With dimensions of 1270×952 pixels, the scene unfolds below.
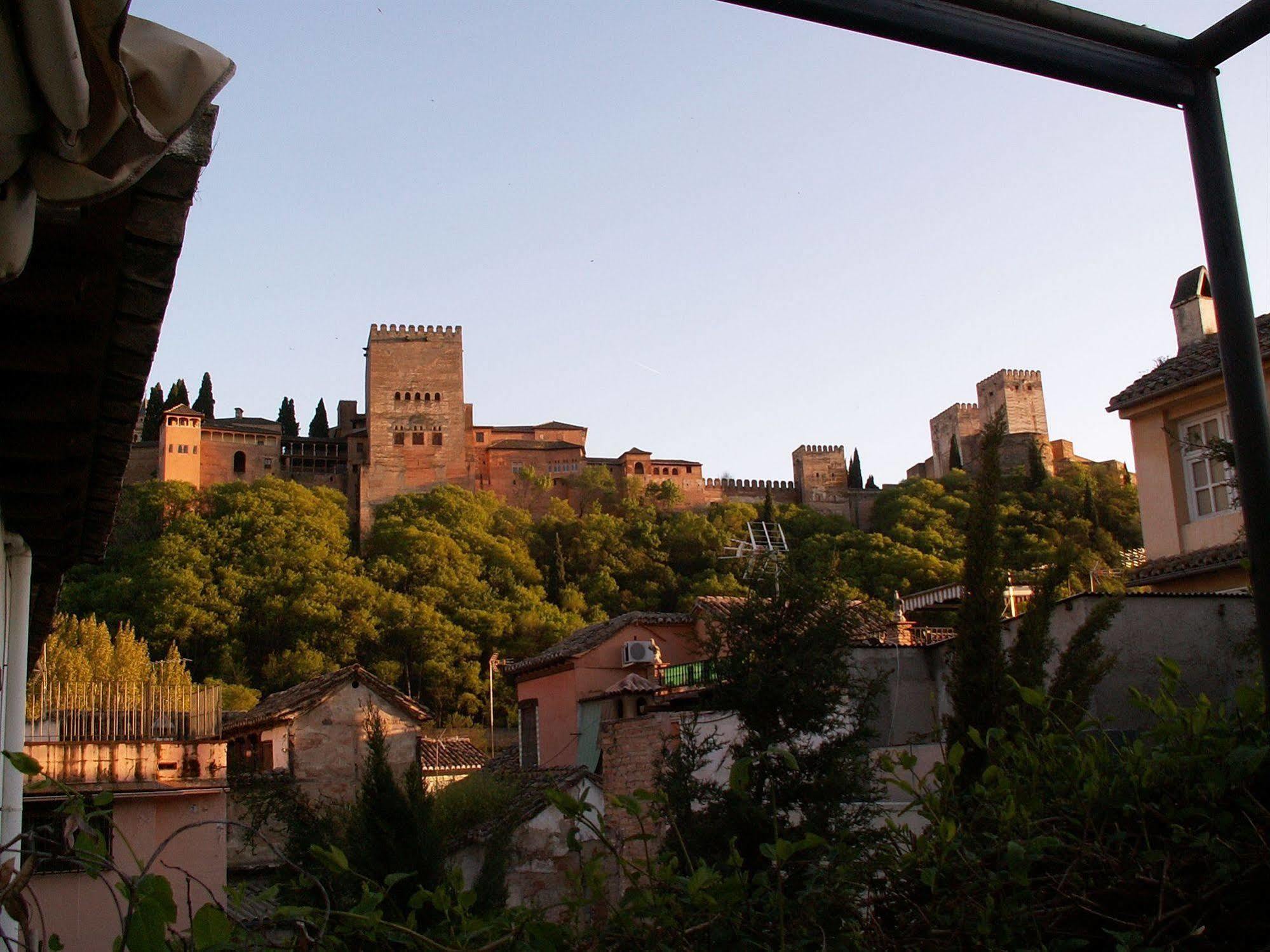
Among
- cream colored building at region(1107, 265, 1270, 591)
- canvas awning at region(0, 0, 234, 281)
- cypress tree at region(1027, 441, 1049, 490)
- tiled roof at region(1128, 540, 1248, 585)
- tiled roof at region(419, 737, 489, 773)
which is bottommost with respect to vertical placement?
tiled roof at region(419, 737, 489, 773)

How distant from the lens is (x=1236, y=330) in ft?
8.57

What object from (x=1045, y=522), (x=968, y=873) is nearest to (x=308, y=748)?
(x=968, y=873)

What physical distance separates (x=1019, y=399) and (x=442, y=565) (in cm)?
4248

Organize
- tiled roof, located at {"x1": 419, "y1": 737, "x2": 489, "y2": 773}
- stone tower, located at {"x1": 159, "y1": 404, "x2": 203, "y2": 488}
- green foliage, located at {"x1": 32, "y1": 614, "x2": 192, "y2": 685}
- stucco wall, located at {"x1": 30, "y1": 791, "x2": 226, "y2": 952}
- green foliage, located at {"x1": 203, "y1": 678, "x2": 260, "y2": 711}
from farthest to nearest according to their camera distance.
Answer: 1. stone tower, located at {"x1": 159, "y1": 404, "x2": 203, "y2": 488}
2. green foliage, located at {"x1": 203, "y1": 678, "x2": 260, "y2": 711}
3. green foliage, located at {"x1": 32, "y1": 614, "x2": 192, "y2": 685}
4. tiled roof, located at {"x1": 419, "y1": 737, "x2": 489, "y2": 773}
5. stucco wall, located at {"x1": 30, "y1": 791, "x2": 226, "y2": 952}

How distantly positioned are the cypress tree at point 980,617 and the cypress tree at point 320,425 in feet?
241

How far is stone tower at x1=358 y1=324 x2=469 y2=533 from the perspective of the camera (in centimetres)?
7162

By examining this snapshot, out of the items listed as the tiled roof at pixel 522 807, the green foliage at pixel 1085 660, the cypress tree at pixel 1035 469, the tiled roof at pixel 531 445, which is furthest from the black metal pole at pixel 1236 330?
the tiled roof at pixel 531 445

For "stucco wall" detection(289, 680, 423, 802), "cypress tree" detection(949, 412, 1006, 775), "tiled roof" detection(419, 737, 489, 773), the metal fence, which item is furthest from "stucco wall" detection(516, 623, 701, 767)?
"cypress tree" detection(949, 412, 1006, 775)

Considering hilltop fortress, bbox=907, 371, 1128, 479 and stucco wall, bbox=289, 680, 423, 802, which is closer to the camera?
stucco wall, bbox=289, 680, 423, 802

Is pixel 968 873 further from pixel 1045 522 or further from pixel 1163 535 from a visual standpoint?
pixel 1045 522

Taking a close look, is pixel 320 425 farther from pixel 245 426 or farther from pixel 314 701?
pixel 314 701

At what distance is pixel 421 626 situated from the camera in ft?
186

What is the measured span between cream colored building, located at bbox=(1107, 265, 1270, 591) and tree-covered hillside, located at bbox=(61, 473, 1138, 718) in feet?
117

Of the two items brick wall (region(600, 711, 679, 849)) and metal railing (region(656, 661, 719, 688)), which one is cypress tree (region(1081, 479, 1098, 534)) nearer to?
metal railing (region(656, 661, 719, 688))
